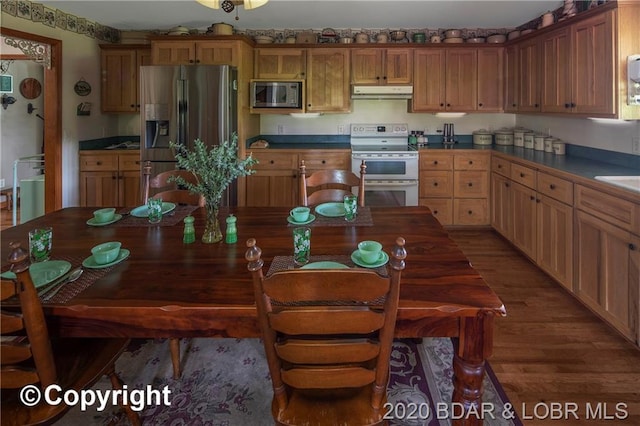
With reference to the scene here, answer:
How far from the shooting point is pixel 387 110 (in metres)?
5.32

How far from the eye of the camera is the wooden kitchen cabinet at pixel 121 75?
5.01 metres

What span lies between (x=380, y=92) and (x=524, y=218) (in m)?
2.12

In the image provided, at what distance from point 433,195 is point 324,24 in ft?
7.73

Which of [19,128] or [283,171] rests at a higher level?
[19,128]

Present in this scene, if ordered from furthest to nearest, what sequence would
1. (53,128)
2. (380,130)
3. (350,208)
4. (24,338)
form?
1. (380,130)
2. (53,128)
3. (350,208)
4. (24,338)

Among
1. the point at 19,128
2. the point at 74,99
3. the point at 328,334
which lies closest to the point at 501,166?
the point at 328,334

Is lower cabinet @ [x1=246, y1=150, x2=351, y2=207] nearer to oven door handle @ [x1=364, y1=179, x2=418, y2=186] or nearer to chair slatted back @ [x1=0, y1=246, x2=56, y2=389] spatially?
oven door handle @ [x1=364, y1=179, x2=418, y2=186]

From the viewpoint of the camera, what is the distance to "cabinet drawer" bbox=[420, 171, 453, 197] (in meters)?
4.83

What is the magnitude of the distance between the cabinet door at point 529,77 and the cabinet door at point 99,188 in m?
4.55

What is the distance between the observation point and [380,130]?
531 centimetres

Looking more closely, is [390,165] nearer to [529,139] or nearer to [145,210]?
[529,139]

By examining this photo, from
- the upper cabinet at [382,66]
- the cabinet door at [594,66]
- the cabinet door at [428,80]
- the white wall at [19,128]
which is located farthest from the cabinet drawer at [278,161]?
the white wall at [19,128]

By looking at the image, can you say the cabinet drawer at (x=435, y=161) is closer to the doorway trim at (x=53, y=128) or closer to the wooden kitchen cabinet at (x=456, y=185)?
the wooden kitchen cabinet at (x=456, y=185)

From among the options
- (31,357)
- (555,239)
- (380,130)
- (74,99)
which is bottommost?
(31,357)
